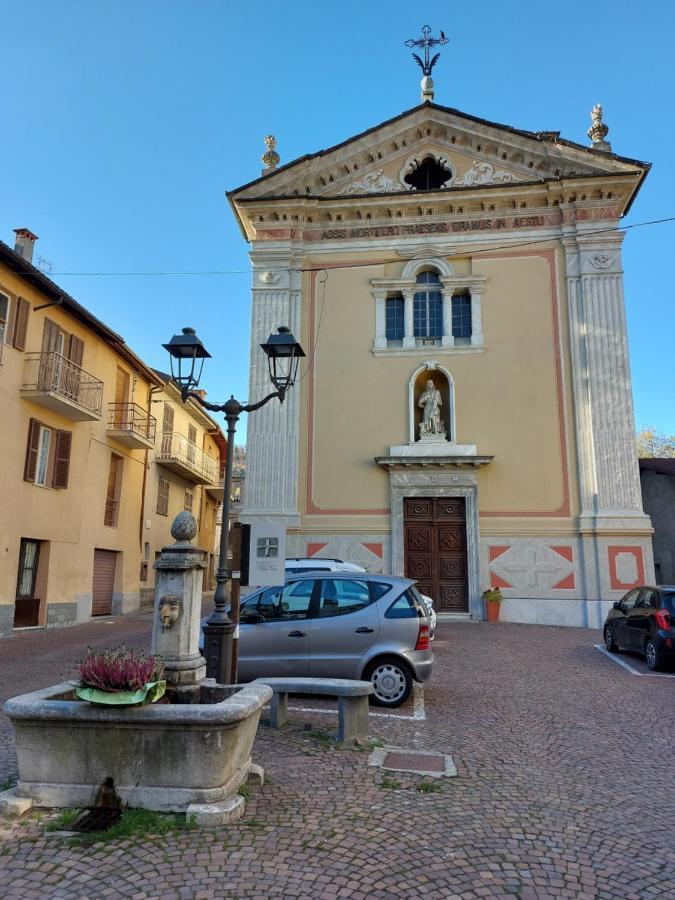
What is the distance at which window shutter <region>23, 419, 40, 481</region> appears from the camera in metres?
15.7

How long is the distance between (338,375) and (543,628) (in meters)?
8.63

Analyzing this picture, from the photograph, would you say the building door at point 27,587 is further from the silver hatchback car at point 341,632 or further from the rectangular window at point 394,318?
the rectangular window at point 394,318

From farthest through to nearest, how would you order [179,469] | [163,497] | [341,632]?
[179,469] < [163,497] < [341,632]

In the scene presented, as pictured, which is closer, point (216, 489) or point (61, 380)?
point (61, 380)

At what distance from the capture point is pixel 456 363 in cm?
1819

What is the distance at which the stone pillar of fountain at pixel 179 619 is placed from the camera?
512 cm

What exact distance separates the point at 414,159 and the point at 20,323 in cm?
1222

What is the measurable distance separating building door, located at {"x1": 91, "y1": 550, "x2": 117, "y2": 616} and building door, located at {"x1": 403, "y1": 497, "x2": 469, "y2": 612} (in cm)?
951

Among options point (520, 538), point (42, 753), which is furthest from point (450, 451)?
point (42, 753)

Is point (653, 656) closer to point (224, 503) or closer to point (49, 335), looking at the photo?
point (224, 503)

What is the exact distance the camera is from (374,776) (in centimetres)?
499

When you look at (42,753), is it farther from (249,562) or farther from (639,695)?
(639,695)

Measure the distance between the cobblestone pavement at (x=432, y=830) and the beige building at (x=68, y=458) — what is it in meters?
10.8

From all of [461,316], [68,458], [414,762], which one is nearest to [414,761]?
[414,762]
